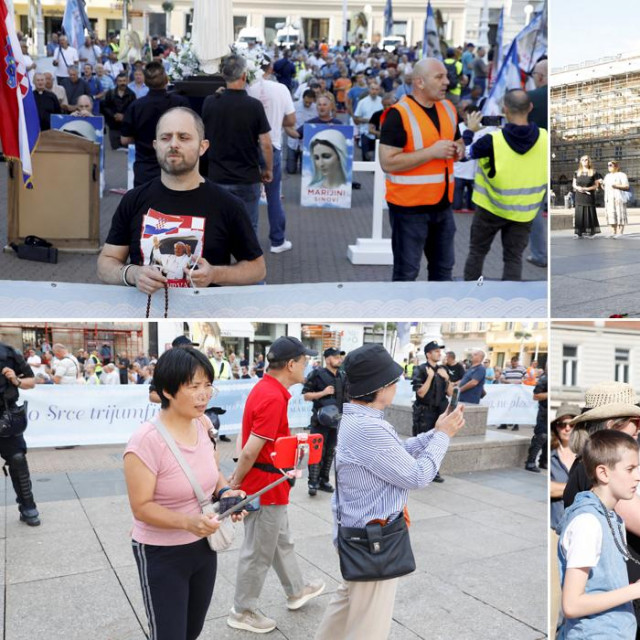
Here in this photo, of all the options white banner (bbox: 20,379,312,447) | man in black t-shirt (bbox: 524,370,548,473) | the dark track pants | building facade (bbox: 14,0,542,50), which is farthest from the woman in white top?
building facade (bbox: 14,0,542,50)

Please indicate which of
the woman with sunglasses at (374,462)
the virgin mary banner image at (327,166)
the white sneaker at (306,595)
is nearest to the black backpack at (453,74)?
the virgin mary banner image at (327,166)

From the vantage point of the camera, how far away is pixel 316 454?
3631 millimetres

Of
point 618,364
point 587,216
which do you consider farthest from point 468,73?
point 618,364

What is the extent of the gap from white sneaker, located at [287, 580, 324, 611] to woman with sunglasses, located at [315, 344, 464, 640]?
1051 mm

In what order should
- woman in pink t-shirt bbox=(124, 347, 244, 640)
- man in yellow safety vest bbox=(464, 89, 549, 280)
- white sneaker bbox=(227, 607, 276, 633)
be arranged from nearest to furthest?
woman in pink t-shirt bbox=(124, 347, 244, 640) < white sneaker bbox=(227, 607, 276, 633) < man in yellow safety vest bbox=(464, 89, 549, 280)

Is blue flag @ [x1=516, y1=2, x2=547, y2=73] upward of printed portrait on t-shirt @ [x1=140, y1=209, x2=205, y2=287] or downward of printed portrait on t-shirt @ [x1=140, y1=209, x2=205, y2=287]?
upward

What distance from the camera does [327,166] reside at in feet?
40.5

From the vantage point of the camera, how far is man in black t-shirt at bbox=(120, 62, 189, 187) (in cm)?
771

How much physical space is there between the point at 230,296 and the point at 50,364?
537cm

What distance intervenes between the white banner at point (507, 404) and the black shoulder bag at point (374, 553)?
941cm

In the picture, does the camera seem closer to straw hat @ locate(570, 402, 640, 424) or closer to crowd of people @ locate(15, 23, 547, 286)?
crowd of people @ locate(15, 23, 547, 286)

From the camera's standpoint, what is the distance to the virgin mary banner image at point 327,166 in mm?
12227

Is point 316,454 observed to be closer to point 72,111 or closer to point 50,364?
point 50,364

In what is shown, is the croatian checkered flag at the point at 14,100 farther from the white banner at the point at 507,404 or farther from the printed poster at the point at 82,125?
the white banner at the point at 507,404
